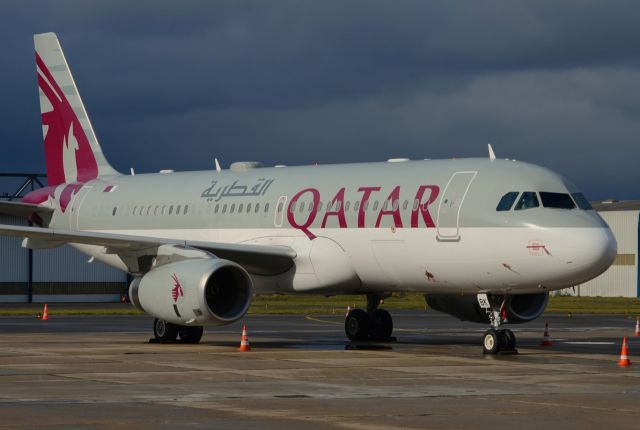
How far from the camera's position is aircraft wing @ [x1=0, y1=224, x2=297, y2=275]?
3012 centimetres

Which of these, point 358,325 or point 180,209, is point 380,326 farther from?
point 180,209

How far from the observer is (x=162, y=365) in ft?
78.7

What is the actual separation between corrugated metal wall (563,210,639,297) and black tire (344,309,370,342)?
5361 centimetres

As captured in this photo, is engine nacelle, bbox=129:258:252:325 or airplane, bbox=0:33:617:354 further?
engine nacelle, bbox=129:258:252:325

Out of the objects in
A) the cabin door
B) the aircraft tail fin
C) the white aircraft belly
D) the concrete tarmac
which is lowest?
the concrete tarmac

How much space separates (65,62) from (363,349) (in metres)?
16.5

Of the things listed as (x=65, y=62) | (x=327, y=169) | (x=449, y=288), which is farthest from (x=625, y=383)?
(x=65, y=62)

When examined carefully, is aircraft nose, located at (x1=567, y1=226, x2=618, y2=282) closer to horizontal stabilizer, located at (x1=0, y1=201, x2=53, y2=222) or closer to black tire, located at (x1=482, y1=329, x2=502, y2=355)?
black tire, located at (x1=482, y1=329, x2=502, y2=355)

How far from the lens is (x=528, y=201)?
27188 mm

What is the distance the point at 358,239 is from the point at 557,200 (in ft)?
16.6

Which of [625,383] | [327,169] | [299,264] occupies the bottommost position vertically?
[625,383]

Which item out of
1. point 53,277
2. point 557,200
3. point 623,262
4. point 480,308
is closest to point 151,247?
point 480,308

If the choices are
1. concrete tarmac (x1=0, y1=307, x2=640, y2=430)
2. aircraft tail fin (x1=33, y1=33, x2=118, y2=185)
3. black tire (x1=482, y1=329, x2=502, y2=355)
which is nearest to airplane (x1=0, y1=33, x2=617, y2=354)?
black tire (x1=482, y1=329, x2=502, y2=355)

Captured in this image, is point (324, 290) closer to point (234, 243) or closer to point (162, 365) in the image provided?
point (234, 243)
